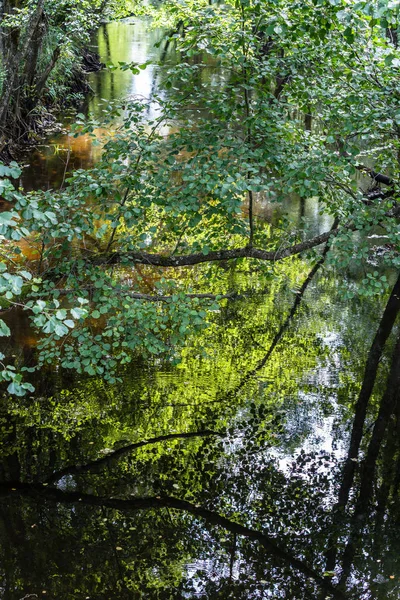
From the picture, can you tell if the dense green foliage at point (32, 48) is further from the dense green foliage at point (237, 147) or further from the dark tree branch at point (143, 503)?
the dark tree branch at point (143, 503)

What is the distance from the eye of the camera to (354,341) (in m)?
10.5

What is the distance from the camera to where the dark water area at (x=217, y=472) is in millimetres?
6027

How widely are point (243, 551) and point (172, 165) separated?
3.73 meters

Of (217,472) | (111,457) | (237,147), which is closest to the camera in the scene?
(237,147)

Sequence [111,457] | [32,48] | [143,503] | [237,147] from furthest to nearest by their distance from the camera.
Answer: [32,48], [111,457], [143,503], [237,147]

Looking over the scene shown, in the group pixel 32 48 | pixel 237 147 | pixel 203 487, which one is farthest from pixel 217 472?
pixel 32 48

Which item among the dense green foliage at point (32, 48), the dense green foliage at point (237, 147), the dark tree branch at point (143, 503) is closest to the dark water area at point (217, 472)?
the dark tree branch at point (143, 503)

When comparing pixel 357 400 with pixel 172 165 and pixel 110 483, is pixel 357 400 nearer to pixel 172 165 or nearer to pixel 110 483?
pixel 110 483

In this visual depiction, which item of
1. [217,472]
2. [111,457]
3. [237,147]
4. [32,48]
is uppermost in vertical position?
[32,48]

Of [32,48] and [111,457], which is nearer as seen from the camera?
[111,457]

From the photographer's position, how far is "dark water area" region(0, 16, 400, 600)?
6027 millimetres

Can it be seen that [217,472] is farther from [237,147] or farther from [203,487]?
[237,147]

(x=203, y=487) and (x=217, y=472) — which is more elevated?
(x=217, y=472)

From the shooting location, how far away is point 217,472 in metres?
7.35
